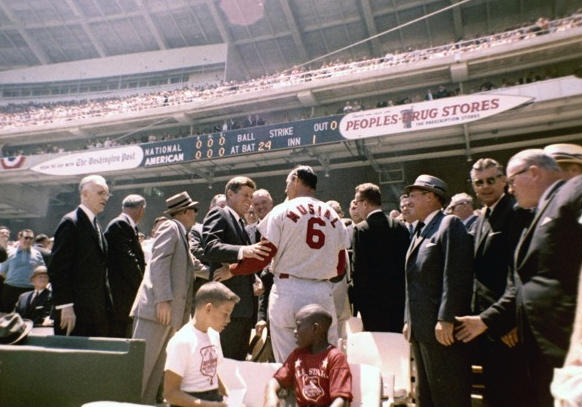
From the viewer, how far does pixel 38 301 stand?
613 centimetres

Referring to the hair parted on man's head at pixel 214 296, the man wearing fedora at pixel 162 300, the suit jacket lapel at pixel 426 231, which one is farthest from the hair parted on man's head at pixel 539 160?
the man wearing fedora at pixel 162 300

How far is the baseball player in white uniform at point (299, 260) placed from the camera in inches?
98.2

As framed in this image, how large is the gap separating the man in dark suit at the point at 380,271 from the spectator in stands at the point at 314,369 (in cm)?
153

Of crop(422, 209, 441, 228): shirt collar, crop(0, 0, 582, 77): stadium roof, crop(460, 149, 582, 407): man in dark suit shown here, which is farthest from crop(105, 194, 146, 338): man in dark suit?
crop(0, 0, 582, 77): stadium roof

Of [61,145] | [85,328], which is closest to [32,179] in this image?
→ [61,145]

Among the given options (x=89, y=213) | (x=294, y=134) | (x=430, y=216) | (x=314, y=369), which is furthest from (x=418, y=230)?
(x=294, y=134)

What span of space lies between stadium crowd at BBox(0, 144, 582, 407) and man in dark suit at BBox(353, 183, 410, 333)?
0.01 meters

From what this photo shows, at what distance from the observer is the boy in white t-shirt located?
2008 mm

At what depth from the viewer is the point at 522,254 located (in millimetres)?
1973

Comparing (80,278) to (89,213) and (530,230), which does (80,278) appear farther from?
(530,230)

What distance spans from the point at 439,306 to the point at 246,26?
978 inches

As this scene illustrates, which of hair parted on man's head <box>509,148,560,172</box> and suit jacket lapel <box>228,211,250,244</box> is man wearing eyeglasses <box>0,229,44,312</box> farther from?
hair parted on man's head <box>509,148,560,172</box>

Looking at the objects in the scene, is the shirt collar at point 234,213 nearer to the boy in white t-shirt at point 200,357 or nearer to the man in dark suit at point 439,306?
the boy in white t-shirt at point 200,357

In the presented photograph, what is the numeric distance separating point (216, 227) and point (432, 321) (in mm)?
1876
